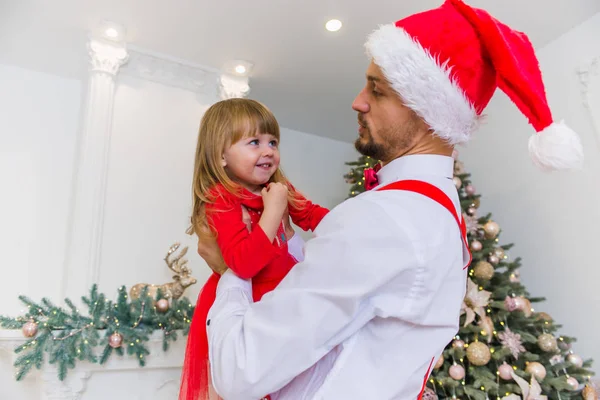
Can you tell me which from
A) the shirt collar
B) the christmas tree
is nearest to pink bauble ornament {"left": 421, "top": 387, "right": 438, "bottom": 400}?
the christmas tree

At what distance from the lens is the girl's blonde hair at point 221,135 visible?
125cm

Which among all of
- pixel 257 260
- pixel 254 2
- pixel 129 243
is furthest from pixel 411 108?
pixel 129 243

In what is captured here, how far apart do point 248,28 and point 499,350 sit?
8.20 ft

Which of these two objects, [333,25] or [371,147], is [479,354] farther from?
[333,25]

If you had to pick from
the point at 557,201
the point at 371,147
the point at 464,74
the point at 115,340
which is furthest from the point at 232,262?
the point at 557,201

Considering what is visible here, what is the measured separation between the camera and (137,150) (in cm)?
300

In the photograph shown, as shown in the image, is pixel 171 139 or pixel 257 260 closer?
pixel 257 260

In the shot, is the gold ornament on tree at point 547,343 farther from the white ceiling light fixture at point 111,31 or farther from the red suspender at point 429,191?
the white ceiling light fixture at point 111,31

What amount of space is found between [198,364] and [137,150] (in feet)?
7.35

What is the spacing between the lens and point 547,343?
2.41 m

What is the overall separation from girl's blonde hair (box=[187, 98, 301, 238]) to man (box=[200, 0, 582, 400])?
0.33 metres

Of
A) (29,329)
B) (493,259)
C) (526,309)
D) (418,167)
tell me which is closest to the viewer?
(418,167)

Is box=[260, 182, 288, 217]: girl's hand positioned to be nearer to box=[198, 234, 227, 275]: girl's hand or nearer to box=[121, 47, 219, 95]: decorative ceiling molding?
box=[198, 234, 227, 275]: girl's hand

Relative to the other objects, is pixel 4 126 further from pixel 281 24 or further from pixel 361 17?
pixel 361 17
